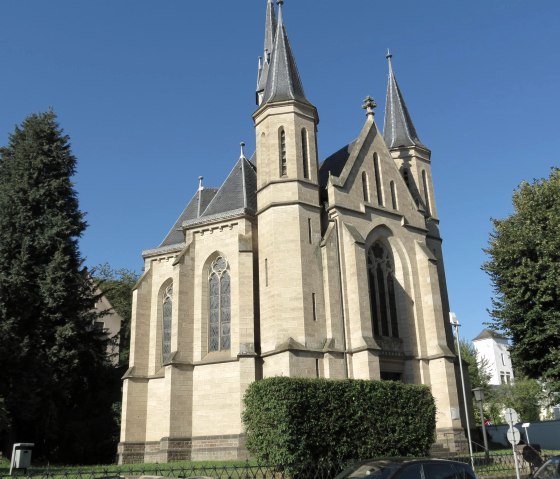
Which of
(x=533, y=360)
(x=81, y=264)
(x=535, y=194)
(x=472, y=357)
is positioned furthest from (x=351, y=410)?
(x=472, y=357)

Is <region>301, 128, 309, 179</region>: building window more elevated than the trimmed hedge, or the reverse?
<region>301, 128, 309, 179</region>: building window

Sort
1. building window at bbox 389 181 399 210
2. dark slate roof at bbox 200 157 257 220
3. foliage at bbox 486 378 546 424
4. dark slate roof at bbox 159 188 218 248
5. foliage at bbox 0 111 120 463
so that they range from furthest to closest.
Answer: foliage at bbox 486 378 546 424 < dark slate roof at bbox 159 188 218 248 < building window at bbox 389 181 399 210 < dark slate roof at bbox 200 157 257 220 < foliage at bbox 0 111 120 463

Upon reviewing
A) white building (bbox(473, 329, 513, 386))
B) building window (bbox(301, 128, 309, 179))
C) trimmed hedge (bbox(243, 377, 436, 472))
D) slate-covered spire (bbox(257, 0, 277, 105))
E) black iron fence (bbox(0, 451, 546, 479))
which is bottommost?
black iron fence (bbox(0, 451, 546, 479))

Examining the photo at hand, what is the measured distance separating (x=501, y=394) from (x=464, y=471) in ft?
176

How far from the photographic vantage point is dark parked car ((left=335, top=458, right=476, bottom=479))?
9.72 metres

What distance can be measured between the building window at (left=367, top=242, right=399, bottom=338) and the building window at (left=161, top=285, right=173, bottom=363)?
37.4 feet

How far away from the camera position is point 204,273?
28938mm

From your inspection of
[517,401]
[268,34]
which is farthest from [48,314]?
[517,401]

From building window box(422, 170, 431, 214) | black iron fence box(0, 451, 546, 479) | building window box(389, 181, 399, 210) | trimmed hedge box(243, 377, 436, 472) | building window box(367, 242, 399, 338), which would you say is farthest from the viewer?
building window box(422, 170, 431, 214)

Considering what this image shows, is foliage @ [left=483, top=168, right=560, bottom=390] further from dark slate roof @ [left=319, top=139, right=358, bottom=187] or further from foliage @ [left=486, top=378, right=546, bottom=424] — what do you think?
foliage @ [left=486, top=378, right=546, bottom=424]

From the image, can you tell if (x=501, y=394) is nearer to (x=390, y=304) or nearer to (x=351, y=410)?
(x=390, y=304)

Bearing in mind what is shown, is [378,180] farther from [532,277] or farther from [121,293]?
[121,293]

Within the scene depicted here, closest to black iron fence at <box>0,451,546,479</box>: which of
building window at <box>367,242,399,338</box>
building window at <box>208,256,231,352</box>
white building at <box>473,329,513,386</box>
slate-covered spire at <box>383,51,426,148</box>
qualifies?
building window at <box>208,256,231,352</box>

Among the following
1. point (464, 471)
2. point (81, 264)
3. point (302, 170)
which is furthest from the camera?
point (81, 264)
